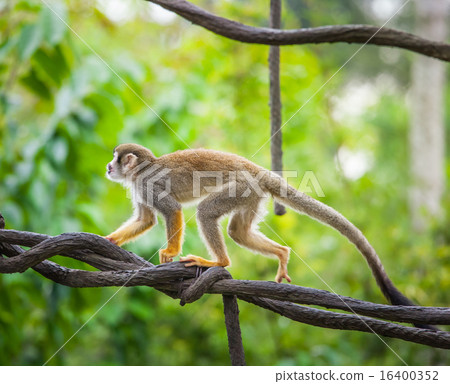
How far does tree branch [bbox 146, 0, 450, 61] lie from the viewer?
155 centimetres

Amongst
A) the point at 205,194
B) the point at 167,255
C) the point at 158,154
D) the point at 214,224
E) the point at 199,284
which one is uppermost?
the point at 158,154

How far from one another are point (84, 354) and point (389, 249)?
3274 millimetres

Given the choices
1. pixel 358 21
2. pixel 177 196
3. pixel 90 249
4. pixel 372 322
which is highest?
pixel 358 21

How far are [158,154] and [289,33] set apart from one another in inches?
48.5

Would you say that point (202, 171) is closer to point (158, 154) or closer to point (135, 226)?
point (135, 226)

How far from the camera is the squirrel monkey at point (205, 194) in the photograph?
1726 millimetres

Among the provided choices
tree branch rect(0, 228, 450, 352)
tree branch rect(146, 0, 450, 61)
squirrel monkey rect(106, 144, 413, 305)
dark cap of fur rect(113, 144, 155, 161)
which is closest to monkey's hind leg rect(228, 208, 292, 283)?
squirrel monkey rect(106, 144, 413, 305)

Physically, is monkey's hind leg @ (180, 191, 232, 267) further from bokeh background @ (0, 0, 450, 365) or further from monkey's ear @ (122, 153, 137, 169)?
bokeh background @ (0, 0, 450, 365)

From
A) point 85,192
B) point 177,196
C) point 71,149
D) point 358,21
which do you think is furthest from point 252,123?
point 358,21

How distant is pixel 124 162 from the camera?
1.67 m

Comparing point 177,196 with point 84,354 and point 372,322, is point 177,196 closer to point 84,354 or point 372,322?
point 372,322

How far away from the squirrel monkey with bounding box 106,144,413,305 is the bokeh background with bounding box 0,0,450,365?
292 mm

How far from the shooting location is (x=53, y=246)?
117 centimetres

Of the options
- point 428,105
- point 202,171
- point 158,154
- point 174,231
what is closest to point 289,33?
point 202,171
